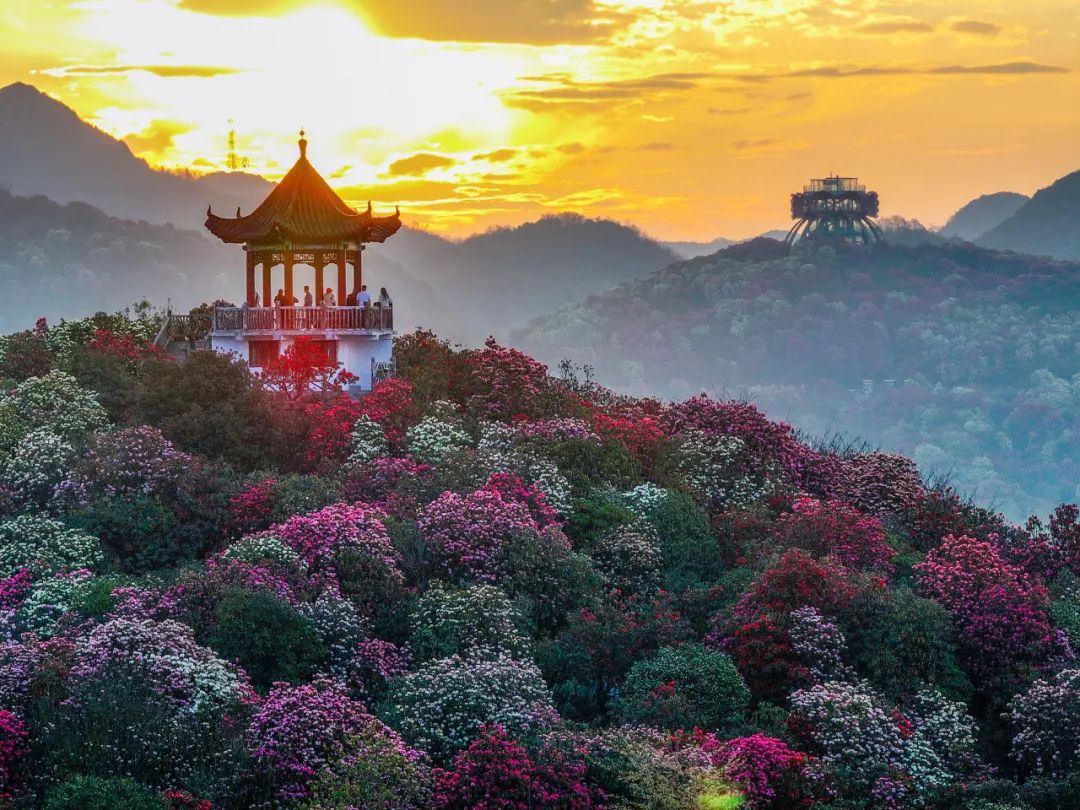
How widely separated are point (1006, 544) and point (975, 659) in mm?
8841

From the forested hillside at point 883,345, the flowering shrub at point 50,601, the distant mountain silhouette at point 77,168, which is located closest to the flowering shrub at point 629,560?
the flowering shrub at point 50,601

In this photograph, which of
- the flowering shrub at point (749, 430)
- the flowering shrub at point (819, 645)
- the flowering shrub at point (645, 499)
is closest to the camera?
the flowering shrub at point (819, 645)

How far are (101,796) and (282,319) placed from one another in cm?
2120

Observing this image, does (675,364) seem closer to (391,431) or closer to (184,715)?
(391,431)

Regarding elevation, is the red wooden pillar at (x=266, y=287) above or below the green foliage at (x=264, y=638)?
above

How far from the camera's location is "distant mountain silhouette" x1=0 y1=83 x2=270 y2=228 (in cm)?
15738

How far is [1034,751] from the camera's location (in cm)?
2122

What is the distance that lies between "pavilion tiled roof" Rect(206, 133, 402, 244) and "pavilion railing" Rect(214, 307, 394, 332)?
1.83 m

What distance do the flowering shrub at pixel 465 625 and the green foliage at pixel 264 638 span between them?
5.61 feet

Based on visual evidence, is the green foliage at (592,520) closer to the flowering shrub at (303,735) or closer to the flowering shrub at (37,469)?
the flowering shrub at (303,735)

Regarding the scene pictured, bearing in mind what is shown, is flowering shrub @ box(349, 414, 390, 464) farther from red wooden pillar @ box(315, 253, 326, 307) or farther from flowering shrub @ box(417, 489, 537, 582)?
red wooden pillar @ box(315, 253, 326, 307)

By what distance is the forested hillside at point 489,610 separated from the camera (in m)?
18.9

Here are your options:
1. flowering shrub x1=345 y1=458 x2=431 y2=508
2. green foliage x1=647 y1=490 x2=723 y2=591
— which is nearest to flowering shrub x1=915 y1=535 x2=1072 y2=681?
green foliage x1=647 y1=490 x2=723 y2=591

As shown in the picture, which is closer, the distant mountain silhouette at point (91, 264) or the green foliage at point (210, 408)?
the green foliage at point (210, 408)
